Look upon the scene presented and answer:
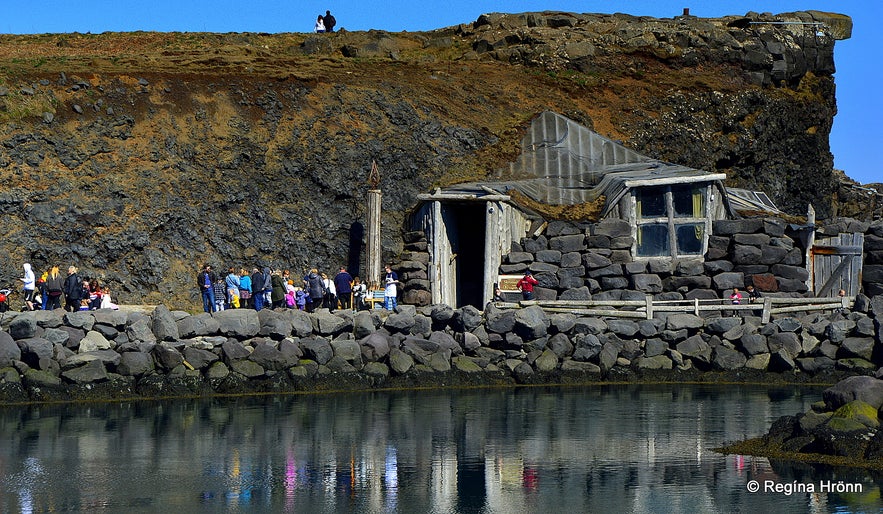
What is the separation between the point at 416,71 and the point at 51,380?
82.7ft

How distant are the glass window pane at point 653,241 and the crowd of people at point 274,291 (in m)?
6.86

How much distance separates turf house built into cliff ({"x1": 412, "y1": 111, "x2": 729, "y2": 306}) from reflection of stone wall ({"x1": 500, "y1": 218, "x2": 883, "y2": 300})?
37 cm

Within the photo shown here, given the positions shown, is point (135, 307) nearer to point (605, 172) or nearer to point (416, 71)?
point (605, 172)

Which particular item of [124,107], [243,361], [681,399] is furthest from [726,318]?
[124,107]

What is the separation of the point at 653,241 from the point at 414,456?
16376 mm

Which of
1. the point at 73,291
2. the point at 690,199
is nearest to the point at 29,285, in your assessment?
the point at 73,291

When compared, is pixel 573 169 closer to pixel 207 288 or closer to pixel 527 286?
pixel 527 286

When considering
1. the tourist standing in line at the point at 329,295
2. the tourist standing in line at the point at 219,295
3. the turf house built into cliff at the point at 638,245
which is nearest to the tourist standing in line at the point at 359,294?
the tourist standing in line at the point at 329,295

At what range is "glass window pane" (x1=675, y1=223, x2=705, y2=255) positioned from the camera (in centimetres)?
3444

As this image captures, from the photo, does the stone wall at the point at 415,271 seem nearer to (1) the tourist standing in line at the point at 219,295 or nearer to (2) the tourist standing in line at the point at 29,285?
(1) the tourist standing in line at the point at 219,295

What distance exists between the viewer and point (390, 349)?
28141 millimetres

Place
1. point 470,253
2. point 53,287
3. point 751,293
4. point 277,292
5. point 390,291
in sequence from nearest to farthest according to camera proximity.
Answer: point 53,287
point 277,292
point 390,291
point 751,293
point 470,253

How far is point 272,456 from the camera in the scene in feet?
65.1

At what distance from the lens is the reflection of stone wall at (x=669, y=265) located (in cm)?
3375
